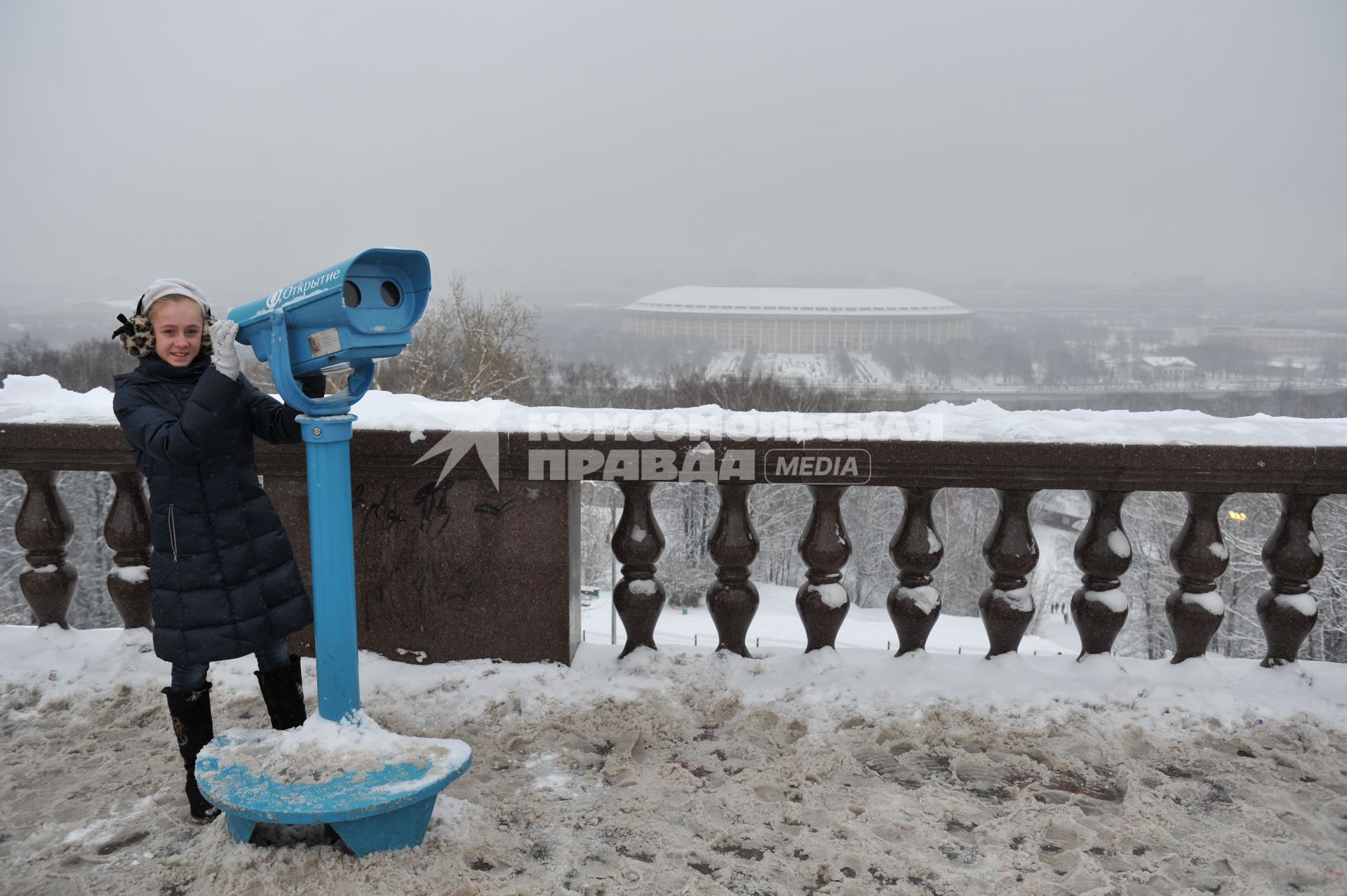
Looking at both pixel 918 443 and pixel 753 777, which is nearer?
pixel 753 777

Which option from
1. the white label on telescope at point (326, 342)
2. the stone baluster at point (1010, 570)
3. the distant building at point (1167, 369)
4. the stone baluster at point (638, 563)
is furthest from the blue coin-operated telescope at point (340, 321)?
the distant building at point (1167, 369)

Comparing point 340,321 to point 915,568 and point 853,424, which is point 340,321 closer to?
point 853,424

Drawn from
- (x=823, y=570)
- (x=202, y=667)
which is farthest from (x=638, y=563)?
(x=202, y=667)

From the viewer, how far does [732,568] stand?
3.56m

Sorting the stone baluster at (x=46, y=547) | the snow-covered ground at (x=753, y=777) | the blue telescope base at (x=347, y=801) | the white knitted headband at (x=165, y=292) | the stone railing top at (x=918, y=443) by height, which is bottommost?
the snow-covered ground at (x=753, y=777)

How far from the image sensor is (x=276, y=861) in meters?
2.34

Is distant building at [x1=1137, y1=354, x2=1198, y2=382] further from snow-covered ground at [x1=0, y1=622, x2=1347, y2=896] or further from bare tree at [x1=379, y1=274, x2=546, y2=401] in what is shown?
snow-covered ground at [x1=0, y1=622, x2=1347, y2=896]

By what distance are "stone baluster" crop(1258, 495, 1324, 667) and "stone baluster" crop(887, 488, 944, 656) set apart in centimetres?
130

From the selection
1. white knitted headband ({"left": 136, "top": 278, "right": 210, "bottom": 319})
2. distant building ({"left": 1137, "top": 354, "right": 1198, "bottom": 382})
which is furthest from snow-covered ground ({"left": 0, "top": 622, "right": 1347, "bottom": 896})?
distant building ({"left": 1137, "top": 354, "right": 1198, "bottom": 382})

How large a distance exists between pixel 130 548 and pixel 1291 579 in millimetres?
4851

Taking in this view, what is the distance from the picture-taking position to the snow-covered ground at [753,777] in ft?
7.74

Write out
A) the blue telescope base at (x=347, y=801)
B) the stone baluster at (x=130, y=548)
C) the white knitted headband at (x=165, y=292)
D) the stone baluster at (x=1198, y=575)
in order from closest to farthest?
the blue telescope base at (x=347, y=801) < the white knitted headband at (x=165, y=292) < the stone baluster at (x=1198, y=575) < the stone baluster at (x=130, y=548)

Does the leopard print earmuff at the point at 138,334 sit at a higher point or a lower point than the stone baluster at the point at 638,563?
higher

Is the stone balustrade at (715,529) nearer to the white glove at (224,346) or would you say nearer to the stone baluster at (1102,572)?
the stone baluster at (1102,572)
